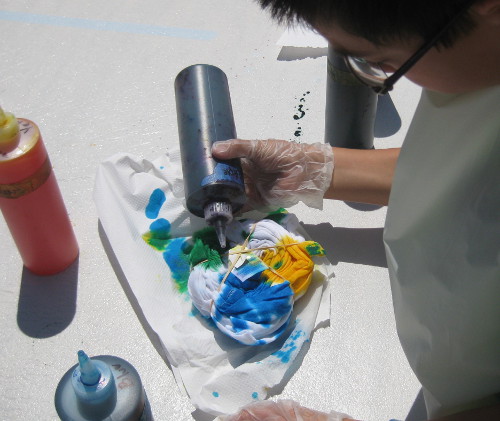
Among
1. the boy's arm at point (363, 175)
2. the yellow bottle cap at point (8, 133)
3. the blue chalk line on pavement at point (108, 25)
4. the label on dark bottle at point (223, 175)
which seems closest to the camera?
the yellow bottle cap at point (8, 133)

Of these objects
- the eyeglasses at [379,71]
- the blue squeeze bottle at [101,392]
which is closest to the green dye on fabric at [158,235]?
the blue squeeze bottle at [101,392]

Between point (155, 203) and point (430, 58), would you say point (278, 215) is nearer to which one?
point (155, 203)

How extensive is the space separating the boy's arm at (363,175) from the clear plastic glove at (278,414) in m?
0.49

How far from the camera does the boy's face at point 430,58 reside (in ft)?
2.02

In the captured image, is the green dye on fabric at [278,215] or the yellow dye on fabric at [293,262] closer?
the yellow dye on fabric at [293,262]

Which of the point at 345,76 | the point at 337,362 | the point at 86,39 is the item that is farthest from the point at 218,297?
the point at 86,39

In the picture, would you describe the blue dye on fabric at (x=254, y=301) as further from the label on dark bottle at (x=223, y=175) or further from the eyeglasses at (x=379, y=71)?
the eyeglasses at (x=379, y=71)

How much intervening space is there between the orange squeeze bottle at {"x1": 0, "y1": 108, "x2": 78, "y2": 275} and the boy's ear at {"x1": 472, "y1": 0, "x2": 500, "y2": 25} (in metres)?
0.77

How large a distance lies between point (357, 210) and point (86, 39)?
1026mm

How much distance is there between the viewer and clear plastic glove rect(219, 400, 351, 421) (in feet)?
2.95

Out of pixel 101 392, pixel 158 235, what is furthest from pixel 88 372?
pixel 158 235

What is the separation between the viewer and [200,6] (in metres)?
1.88

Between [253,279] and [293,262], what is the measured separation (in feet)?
0.31

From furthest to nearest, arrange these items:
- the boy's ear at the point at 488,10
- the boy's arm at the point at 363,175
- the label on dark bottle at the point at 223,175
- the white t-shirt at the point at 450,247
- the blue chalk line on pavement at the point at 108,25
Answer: the blue chalk line on pavement at the point at 108,25
the boy's arm at the point at 363,175
the label on dark bottle at the point at 223,175
the white t-shirt at the point at 450,247
the boy's ear at the point at 488,10
